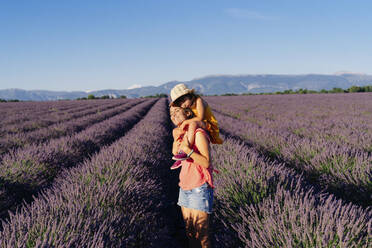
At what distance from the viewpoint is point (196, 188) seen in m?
1.77

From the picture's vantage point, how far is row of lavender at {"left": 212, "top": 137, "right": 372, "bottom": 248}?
1.41 m

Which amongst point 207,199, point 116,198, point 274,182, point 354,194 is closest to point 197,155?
point 207,199

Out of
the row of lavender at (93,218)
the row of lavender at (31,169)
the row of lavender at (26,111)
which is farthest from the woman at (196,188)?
the row of lavender at (26,111)

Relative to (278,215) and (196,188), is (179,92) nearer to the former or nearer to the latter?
(196,188)

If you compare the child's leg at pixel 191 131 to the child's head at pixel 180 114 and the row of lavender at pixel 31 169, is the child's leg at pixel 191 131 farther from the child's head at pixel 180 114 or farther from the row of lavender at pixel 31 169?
the row of lavender at pixel 31 169

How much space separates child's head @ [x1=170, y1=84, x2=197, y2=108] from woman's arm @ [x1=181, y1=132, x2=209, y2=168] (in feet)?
0.79

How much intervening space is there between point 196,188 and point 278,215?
615 millimetres

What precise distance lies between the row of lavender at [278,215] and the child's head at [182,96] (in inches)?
37.3

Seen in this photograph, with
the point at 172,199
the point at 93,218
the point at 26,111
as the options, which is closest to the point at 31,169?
the point at 172,199

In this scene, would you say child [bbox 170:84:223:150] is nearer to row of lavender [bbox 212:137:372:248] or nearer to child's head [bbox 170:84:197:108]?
child's head [bbox 170:84:197:108]

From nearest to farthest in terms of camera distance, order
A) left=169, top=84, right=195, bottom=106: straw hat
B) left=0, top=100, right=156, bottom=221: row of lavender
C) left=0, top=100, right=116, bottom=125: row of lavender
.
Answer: left=169, top=84, right=195, bottom=106: straw hat
left=0, top=100, right=156, bottom=221: row of lavender
left=0, top=100, right=116, bottom=125: row of lavender

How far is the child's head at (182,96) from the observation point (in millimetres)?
1618

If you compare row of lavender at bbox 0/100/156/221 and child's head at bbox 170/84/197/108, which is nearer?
child's head at bbox 170/84/197/108

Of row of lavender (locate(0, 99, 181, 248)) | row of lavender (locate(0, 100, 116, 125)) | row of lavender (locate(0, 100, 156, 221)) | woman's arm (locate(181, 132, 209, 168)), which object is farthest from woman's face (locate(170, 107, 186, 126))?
row of lavender (locate(0, 100, 116, 125))
